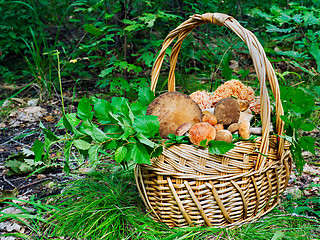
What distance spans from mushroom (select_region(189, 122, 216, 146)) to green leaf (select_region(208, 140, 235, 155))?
0.16 feet

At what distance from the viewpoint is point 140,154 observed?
1.12 meters

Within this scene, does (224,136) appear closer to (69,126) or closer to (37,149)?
(69,126)

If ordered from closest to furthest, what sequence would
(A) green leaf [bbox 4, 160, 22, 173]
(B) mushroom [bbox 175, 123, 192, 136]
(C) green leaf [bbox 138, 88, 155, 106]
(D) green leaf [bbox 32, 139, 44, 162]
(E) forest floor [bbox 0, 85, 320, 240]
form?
1. (D) green leaf [bbox 32, 139, 44, 162]
2. (B) mushroom [bbox 175, 123, 192, 136]
3. (C) green leaf [bbox 138, 88, 155, 106]
4. (E) forest floor [bbox 0, 85, 320, 240]
5. (A) green leaf [bbox 4, 160, 22, 173]

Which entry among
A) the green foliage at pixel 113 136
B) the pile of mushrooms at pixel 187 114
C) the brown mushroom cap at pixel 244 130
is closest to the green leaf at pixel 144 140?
the green foliage at pixel 113 136

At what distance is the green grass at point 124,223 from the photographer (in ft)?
4.25

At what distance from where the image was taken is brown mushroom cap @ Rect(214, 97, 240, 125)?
135 centimetres

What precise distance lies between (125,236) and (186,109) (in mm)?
759

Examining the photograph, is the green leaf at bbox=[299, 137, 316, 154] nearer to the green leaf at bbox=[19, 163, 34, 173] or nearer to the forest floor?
the forest floor

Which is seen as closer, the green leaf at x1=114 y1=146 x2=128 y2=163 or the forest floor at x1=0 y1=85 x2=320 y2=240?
the green leaf at x1=114 y1=146 x2=128 y2=163

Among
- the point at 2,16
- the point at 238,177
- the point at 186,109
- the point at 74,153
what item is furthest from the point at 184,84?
the point at 2,16

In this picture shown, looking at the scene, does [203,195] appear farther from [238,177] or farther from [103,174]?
[103,174]

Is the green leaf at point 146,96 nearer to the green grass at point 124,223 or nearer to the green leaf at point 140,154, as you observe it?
the green leaf at point 140,154

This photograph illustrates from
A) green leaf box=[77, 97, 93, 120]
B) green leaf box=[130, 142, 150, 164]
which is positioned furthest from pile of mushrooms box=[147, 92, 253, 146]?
green leaf box=[77, 97, 93, 120]

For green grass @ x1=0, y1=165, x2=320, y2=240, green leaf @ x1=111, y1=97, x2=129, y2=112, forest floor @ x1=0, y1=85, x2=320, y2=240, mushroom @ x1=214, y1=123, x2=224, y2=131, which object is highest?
green leaf @ x1=111, y1=97, x2=129, y2=112
